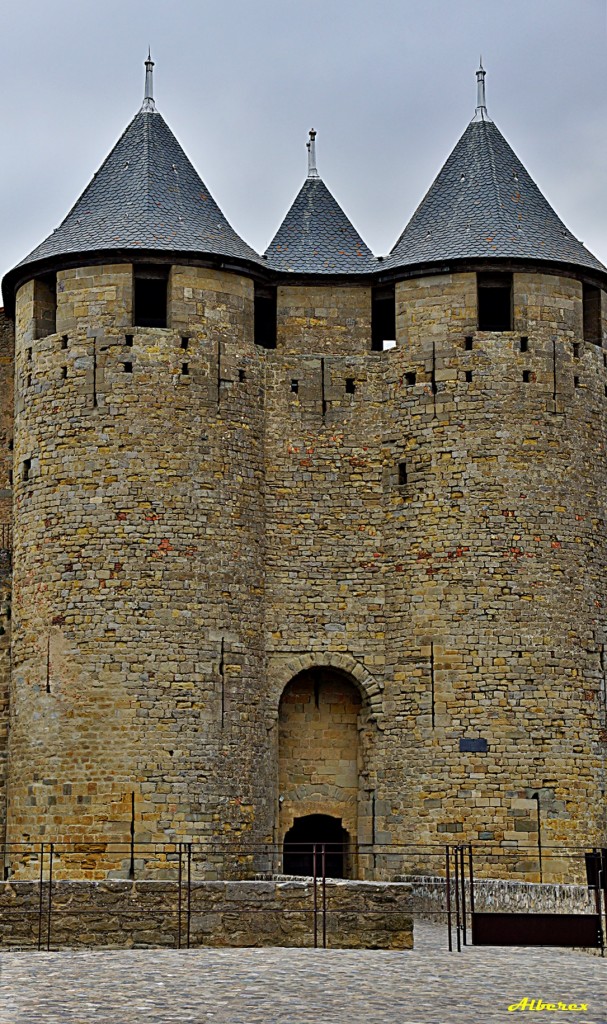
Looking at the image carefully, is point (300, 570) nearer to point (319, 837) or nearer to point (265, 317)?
point (319, 837)

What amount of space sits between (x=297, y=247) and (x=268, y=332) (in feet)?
5.04

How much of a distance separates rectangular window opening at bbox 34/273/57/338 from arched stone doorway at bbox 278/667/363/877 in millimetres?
6920

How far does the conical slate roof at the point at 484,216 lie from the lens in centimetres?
2731

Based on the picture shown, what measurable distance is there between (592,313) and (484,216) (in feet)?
7.96

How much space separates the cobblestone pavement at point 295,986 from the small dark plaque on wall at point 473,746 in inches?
265

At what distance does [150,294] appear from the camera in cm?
2820

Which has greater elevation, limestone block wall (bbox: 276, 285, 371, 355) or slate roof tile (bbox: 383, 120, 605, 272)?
slate roof tile (bbox: 383, 120, 605, 272)

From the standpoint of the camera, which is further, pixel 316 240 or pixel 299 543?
pixel 316 240

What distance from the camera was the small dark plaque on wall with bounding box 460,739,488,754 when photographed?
2539 centimetres

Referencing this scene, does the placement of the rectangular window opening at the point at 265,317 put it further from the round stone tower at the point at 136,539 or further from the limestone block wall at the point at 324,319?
the round stone tower at the point at 136,539

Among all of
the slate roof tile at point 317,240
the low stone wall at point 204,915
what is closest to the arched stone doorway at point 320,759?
the slate roof tile at point 317,240

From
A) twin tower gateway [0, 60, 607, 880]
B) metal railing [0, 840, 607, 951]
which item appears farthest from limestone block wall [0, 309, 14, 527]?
metal railing [0, 840, 607, 951]

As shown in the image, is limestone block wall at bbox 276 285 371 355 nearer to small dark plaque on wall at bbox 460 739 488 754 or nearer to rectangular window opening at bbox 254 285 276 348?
rectangular window opening at bbox 254 285 276 348

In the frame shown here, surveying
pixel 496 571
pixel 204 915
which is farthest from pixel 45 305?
pixel 204 915
